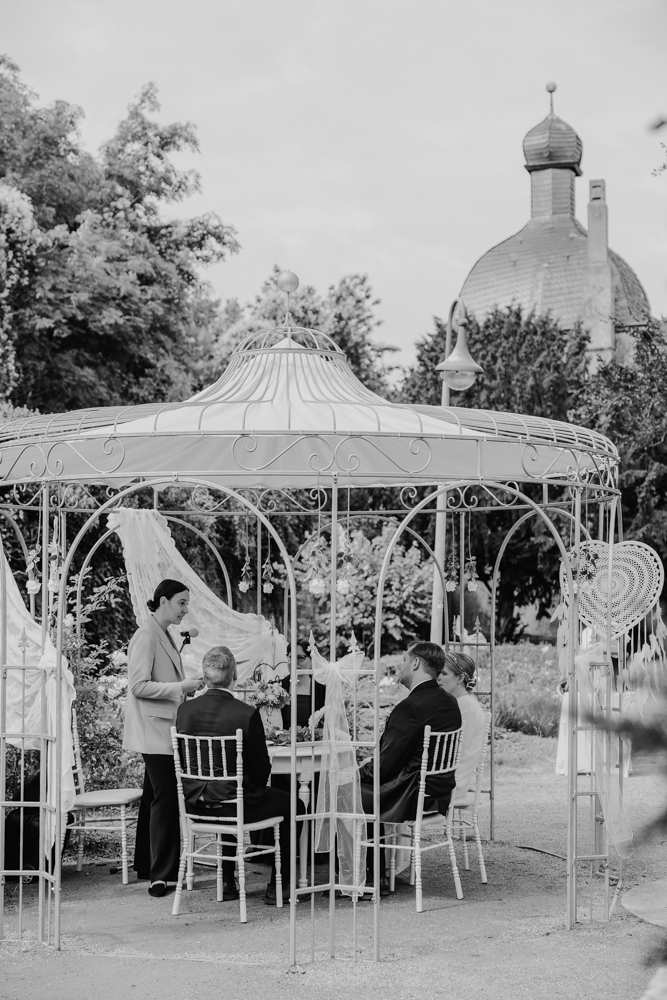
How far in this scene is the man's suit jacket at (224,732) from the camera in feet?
20.4

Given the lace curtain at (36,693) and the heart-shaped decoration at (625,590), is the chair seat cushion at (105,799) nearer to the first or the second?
the lace curtain at (36,693)

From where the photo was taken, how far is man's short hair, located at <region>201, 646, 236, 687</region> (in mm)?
6258

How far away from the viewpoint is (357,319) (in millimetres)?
27016

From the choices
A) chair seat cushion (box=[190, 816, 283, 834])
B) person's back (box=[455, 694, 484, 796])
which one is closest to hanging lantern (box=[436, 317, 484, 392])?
person's back (box=[455, 694, 484, 796])

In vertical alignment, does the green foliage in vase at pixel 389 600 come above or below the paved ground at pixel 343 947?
above

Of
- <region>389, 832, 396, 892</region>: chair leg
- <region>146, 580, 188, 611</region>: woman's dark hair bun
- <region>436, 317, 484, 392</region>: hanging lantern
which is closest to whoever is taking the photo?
<region>389, 832, 396, 892</region>: chair leg

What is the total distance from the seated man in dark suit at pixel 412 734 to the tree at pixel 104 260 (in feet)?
37.3

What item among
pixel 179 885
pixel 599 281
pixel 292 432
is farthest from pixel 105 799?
pixel 599 281

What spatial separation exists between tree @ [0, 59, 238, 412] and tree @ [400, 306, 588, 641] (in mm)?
5464

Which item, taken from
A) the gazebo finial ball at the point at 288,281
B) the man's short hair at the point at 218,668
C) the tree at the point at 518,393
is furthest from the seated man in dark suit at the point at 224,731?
the tree at the point at 518,393

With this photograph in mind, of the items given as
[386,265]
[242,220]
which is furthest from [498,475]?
[386,265]

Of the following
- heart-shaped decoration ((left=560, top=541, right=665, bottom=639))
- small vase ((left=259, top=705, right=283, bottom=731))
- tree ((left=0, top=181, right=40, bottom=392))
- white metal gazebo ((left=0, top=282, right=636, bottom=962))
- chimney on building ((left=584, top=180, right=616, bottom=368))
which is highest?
chimney on building ((left=584, top=180, right=616, bottom=368))

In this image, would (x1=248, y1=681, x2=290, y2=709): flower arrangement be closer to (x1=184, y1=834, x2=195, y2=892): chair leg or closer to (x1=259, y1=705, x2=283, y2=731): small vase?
(x1=259, y1=705, x2=283, y2=731): small vase

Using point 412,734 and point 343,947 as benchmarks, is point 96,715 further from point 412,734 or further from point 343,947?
point 343,947
